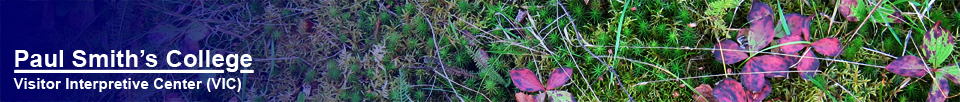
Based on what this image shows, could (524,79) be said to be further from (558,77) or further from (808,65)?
(808,65)

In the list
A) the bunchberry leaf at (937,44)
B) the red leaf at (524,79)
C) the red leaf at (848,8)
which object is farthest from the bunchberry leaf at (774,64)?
the red leaf at (524,79)

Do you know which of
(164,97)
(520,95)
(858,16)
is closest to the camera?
(858,16)

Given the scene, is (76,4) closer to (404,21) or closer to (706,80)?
(404,21)

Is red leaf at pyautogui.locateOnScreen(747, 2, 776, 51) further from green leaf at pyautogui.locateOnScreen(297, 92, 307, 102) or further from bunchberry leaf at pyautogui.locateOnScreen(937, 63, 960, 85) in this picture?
green leaf at pyautogui.locateOnScreen(297, 92, 307, 102)

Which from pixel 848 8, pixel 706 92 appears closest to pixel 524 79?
pixel 706 92

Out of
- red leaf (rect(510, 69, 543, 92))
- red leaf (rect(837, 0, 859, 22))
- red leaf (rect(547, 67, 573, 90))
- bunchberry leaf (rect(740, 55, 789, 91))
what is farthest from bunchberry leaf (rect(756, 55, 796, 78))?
red leaf (rect(510, 69, 543, 92))

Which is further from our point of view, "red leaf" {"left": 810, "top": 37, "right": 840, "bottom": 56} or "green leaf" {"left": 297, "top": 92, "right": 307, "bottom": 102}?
"green leaf" {"left": 297, "top": 92, "right": 307, "bottom": 102}

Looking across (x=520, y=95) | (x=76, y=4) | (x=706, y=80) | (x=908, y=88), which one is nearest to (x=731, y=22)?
(x=706, y=80)
